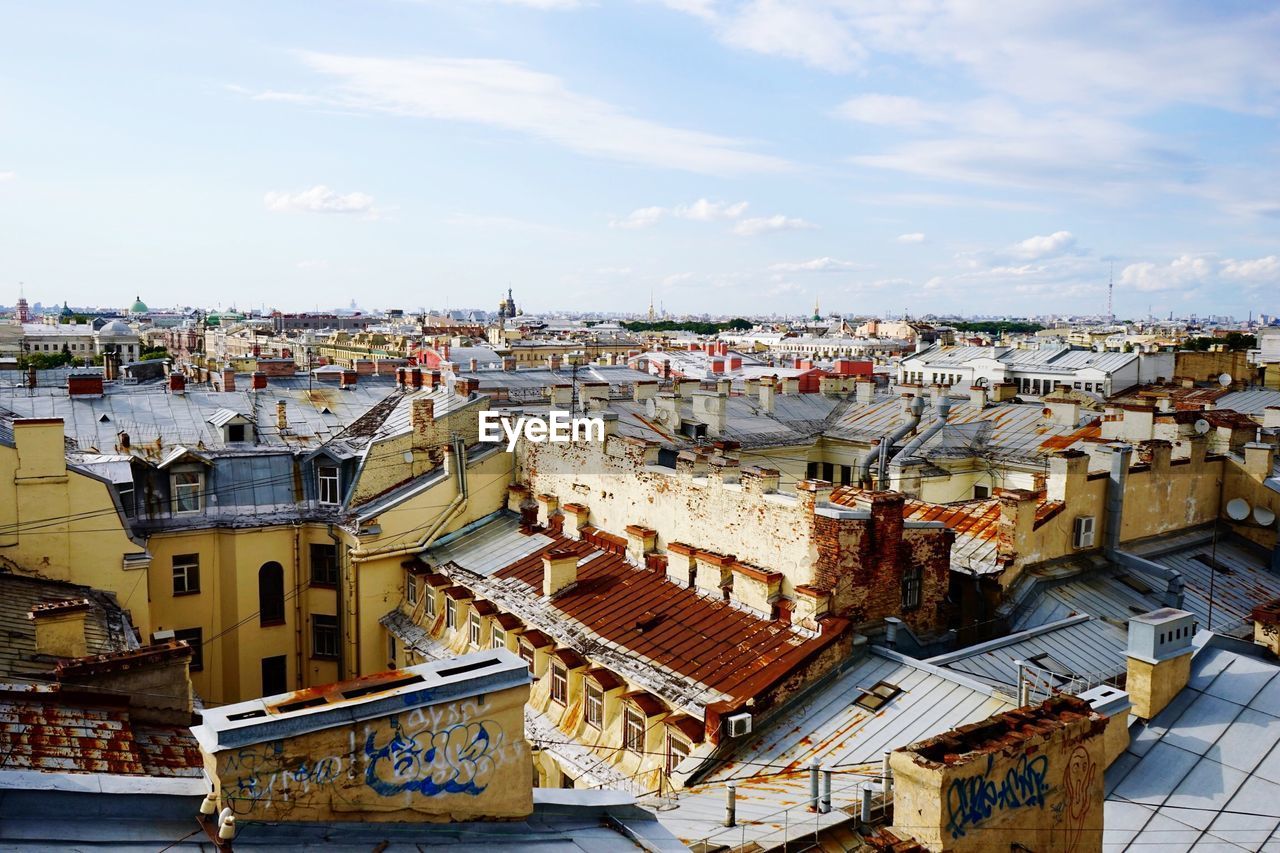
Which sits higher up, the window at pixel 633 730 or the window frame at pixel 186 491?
the window frame at pixel 186 491

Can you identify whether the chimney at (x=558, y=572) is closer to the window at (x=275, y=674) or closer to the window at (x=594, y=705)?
the window at (x=594, y=705)

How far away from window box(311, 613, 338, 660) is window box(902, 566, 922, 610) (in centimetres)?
1649

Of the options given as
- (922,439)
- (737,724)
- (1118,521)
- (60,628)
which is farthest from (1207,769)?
(922,439)

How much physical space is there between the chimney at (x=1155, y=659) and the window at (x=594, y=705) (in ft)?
29.5

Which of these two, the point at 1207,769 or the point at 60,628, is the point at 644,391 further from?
the point at 1207,769

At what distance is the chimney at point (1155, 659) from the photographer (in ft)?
43.1

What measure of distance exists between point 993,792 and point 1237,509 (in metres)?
20.0

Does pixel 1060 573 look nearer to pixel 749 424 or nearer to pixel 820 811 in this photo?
pixel 820 811

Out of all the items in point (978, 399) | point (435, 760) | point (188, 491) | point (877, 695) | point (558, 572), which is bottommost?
point (877, 695)

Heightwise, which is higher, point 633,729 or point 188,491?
point 188,491

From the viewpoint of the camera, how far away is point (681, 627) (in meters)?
19.2

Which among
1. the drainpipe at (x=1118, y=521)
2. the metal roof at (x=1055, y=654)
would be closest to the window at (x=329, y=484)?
the metal roof at (x=1055, y=654)

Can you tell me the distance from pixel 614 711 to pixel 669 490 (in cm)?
572

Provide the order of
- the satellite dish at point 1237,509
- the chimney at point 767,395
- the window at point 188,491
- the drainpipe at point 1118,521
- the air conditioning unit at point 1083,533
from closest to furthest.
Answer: the drainpipe at point 1118,521 < the air conditioning unit at point 1083,533 < the satellite dish at point 1237,509 < the window at point 188,491 < the chimney at point 767,395
